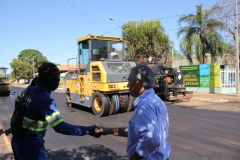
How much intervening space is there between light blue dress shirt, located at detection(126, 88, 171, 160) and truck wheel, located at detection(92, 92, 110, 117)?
7.15m

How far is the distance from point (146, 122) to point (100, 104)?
7917 mm

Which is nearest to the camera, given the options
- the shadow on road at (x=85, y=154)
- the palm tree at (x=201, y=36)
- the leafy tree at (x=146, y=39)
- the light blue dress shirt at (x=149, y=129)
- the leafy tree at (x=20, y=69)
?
the light blue dress shirt at (x=149, y=129)

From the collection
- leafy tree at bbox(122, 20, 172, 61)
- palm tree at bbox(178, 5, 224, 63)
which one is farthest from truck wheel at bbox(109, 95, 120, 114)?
leafy tree at bbox(122, 20, 172, 61)

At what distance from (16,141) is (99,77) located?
7.24m

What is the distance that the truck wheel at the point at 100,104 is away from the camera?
9352 millimetres

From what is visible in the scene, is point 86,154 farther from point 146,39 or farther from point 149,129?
point 146,39

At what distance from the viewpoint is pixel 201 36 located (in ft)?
74.1

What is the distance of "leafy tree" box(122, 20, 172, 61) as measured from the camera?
2653 cm

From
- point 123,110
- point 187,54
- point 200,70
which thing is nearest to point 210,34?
point 187,54

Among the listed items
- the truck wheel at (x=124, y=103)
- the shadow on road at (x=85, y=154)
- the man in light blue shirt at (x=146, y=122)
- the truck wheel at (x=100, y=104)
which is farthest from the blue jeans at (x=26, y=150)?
the truck wheel at (x=124, y=103)

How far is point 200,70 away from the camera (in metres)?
19.3

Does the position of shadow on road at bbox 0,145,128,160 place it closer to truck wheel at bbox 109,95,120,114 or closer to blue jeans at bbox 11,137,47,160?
blue jeans at bbox 11,137,47,160

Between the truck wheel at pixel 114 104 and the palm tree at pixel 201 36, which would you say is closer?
the truck wheel at pixel 114 104

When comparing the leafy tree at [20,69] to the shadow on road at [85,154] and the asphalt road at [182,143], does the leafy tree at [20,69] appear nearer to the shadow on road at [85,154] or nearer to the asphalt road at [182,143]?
the asphalt road at [182,143]
